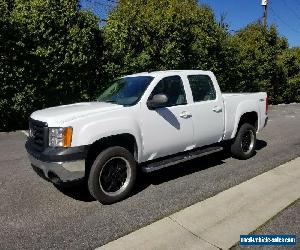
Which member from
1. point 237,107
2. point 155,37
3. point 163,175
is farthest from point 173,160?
point 155,37

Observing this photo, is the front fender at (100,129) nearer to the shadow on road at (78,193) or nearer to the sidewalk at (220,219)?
the shadow on road at (78,193)

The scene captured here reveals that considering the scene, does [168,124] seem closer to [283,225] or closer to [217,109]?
[217,109]

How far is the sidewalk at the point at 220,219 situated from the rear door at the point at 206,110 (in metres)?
1.11

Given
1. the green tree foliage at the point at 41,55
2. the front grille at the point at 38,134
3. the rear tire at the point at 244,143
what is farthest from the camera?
the green tree foliage at the point at 41,55

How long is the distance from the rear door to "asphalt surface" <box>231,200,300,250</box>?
2099mm

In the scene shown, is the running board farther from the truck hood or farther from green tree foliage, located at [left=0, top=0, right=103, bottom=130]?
green tree foliage, located at [left=0, top=0, right=103, bottom=130]

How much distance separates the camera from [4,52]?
11.1 meters

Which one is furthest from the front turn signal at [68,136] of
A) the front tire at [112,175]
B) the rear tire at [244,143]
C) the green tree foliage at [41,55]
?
the green tree foliage at [41,55]

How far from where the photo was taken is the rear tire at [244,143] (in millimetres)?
7797

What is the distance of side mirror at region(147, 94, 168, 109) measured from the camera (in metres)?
5.71

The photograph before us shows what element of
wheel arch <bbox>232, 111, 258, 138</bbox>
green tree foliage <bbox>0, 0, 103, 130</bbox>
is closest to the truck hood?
wheel arch <bbox>232, 111, 258, 138</bbox>

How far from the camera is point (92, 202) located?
5547 mm

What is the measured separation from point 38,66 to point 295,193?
8.92 meters

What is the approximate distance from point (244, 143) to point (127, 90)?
10.6 feet
